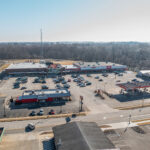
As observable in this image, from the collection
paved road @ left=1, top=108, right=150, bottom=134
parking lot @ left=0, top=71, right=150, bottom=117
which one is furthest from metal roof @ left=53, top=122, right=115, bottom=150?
parking lot @ left=0, top=71, right=150, bottom=117

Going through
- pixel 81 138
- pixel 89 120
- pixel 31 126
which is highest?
pixel 81 138

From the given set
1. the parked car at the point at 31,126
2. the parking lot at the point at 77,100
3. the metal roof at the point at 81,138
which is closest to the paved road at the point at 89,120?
the parked car at the point at 31,126

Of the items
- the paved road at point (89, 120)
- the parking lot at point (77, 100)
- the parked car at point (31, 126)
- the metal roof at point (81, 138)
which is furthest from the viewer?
the parking lot at point (77, 100)

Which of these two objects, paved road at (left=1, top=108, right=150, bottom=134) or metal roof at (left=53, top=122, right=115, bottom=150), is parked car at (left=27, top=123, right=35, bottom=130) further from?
metal roof at (left=53, top=122, right=115, bottom=150)

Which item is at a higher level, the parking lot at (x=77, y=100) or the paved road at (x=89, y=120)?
the parking lot at (x=77, y=100)

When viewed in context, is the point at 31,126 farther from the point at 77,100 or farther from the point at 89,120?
the point at 77,100

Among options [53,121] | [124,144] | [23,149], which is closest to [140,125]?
[124,144]

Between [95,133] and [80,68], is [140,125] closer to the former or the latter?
[95,133]

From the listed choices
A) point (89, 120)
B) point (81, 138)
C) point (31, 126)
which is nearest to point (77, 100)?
point (89, 120)

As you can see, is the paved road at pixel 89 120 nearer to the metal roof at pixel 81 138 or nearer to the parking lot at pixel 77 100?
the parking lot at pixel 77 100
